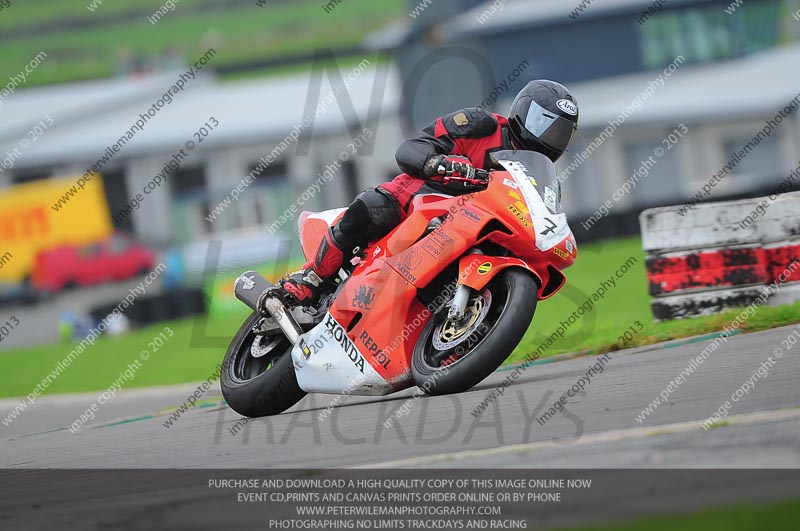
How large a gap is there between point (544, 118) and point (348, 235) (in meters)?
1.35

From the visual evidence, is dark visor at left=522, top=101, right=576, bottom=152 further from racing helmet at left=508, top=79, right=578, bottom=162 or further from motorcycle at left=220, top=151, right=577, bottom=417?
motorcycle at left=220, top=151, right=577, bottom=417

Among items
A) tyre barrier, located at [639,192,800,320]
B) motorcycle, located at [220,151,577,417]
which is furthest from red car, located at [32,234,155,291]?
motorcycle, located at [220,151,577,417]

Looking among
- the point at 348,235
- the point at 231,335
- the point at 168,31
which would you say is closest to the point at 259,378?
the point at 348,235

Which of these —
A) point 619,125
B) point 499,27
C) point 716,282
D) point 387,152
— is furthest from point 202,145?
point 716,282

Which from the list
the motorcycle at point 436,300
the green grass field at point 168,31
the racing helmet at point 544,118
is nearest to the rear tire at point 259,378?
the motorcycle at point 436,300

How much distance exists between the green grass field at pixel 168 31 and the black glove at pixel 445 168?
202 feet

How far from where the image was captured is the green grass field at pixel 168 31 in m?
71.7

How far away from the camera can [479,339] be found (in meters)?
6.67

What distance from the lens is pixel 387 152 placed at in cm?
3700

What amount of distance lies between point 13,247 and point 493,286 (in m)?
21.9

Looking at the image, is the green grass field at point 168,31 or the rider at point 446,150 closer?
the rider at point 446,150

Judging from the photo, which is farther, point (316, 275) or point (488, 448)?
point (316, 275)

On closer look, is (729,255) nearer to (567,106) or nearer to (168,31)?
(567,106)

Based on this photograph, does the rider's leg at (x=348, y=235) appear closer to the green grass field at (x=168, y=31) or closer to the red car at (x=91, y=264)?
the red car at (x=91, y=264)
